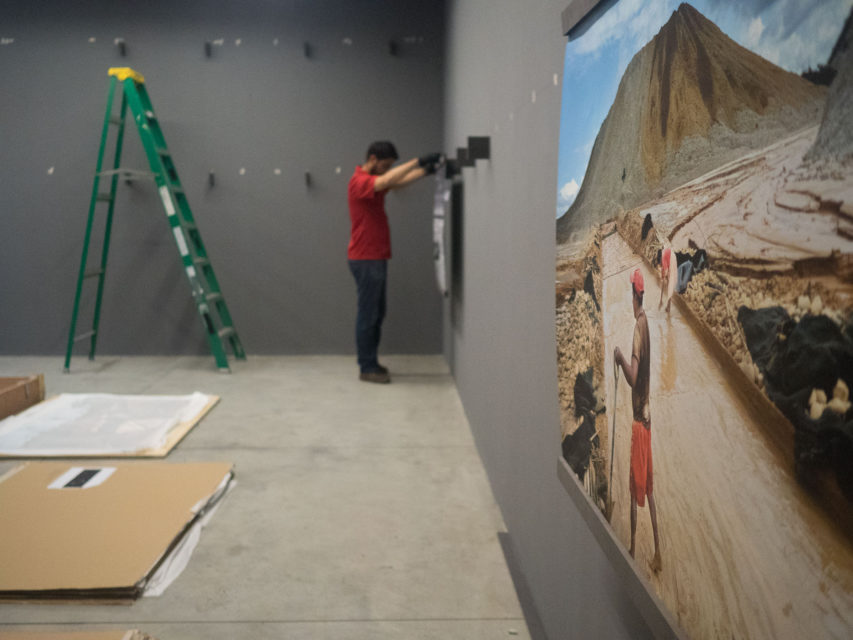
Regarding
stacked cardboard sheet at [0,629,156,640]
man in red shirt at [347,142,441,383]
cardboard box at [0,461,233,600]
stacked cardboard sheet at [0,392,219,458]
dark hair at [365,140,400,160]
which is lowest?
stacked cardboard sheet at [0,392,219,458]

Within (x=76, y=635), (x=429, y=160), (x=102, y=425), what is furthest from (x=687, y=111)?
(x=102, y=425)

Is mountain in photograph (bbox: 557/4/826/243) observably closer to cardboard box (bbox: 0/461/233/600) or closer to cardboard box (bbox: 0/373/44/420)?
cardboard box (bbox: 0/461/233/600)

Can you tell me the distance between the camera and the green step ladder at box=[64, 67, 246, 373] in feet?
12.8

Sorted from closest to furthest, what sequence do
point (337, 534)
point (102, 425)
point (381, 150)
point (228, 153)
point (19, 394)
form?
point (337, 534)
point (102, 425)
point (19, 394)
point (381, 150)
point (228, 153)

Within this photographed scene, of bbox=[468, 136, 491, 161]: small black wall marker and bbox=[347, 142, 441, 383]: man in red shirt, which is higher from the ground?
bbox=[468, 136, 491, 161]: small black wall marker

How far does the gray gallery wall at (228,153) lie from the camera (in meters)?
4.24

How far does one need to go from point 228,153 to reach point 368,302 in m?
1.56

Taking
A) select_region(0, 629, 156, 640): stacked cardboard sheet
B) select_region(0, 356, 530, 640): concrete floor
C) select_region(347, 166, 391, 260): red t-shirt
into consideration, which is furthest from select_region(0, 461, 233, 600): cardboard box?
select_region(347, 166, 391, 260): red t-shirt

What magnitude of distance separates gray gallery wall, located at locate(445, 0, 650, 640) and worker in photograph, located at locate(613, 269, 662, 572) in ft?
0.82

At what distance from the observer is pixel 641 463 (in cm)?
69

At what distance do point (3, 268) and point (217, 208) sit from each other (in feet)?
4.87

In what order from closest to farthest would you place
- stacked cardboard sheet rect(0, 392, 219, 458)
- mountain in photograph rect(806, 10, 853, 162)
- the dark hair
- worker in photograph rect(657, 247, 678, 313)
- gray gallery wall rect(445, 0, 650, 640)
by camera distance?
mountain in photograph rect(806, 10, 853, 162) < worker in photograph rect(657, 247, 678, 313) < gray gallery wall rect(445, 0, 650, 640) < stacked cardboard sheet rect(0, 392, 219, 458) < the dark hair

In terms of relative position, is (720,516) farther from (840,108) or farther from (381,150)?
(381,150)

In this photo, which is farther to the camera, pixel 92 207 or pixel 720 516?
pixel 92 207
